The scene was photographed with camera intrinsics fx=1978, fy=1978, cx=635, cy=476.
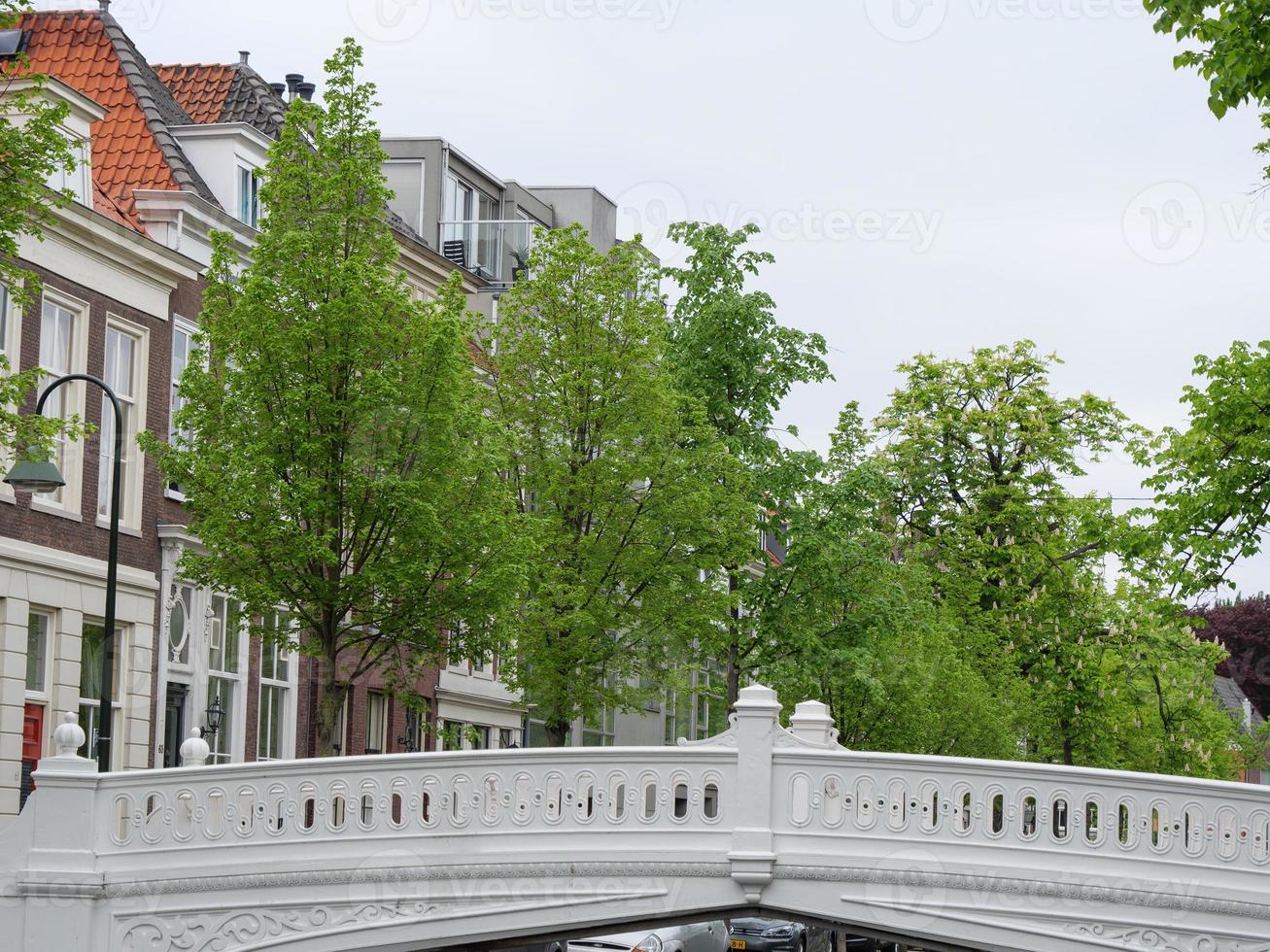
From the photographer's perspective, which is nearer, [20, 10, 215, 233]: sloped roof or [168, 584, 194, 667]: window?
[168, 584, 194, 667]: window

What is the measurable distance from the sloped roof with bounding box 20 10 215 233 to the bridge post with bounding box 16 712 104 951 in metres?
12.5

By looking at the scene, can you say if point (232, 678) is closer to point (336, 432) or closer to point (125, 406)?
point (125, 406)

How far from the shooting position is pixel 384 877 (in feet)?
59.4

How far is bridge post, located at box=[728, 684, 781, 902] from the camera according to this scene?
17578 mm

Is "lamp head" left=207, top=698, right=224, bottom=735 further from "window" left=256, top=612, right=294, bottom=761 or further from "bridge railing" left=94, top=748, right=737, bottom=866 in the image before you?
"bridge railing" left=94, top=748, right=737, bottom=866

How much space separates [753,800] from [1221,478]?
9541 mm

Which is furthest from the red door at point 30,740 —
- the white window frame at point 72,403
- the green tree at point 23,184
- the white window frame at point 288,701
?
the green tree at point 23,184

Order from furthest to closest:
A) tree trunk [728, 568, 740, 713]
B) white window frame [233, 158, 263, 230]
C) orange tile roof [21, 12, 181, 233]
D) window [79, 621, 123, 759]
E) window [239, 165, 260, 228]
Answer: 1. tree trunk [728, 568, 740, 713]
2. window [239, 165, 260, 228]
3. white window frame [233, 158, 263, 230]
4. orange tile roof [21, 12, 181, 233]
5. window [79, 621, 123, 759]

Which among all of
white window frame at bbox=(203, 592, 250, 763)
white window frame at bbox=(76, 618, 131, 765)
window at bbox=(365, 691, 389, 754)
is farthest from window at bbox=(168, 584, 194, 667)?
window at bbox=(365, 691, 389, 754)

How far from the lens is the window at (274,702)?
103 ft

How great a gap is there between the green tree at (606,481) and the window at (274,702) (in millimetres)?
4656

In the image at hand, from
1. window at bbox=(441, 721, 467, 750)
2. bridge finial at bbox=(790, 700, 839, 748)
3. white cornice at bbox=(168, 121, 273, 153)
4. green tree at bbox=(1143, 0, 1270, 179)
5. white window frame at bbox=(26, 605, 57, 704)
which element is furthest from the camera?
white cornice at bbox=(168, 121, 273, 153)

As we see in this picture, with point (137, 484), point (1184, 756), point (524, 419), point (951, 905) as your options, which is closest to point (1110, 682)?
point (1184, 756)

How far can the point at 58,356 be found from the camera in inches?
1050
